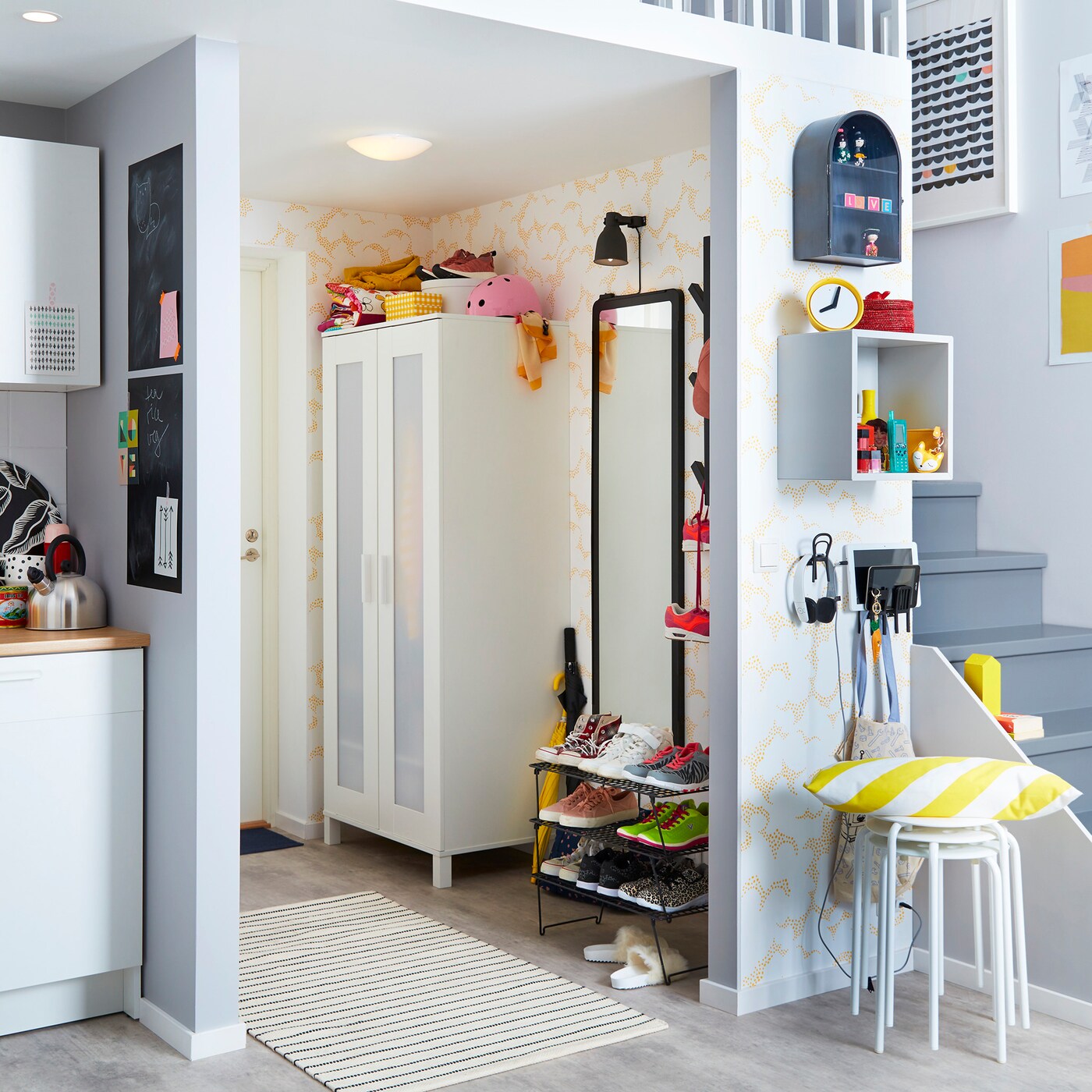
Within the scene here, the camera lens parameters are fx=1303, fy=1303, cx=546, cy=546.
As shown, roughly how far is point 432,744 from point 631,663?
71 cm

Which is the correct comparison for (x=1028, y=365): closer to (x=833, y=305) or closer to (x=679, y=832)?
(x=833, y=305)

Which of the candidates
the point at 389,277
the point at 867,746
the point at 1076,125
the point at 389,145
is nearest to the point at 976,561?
the point at 867,746

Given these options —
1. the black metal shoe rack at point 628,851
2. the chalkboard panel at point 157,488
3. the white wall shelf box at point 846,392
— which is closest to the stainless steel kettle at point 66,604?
the chalkboard panel at point 157,488

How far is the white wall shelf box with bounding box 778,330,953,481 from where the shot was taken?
10.2 ft

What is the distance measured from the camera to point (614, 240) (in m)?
4.14

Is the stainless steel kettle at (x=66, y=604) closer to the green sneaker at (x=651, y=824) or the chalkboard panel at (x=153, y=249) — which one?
the chalkboard panel at (x=153, y=249)

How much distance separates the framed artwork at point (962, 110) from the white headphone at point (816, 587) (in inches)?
54.1

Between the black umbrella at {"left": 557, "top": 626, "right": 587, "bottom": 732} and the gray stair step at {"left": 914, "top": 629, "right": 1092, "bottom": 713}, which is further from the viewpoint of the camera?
the black umbrella at {"left": 557, "top": 626, "right": 587, "bottom": 732}

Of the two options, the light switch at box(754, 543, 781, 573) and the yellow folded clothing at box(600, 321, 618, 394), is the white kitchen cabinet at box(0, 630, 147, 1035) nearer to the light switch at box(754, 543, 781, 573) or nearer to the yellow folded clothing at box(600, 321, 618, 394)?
the light switch at box(754, 543, 781, 573)

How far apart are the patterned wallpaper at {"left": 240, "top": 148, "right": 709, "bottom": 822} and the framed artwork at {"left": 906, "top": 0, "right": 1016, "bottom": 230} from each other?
0.79m

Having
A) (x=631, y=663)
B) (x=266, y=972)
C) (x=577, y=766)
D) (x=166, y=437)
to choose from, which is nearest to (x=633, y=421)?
(x=631, y=663)

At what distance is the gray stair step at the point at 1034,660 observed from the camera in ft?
11.6

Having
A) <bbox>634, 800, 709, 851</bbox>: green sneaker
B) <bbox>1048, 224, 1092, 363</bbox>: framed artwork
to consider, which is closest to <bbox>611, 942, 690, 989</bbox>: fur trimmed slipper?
<bbox>634, 800, 709, 851</bbox>: green sneaker

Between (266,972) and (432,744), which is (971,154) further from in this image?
(266,972)
